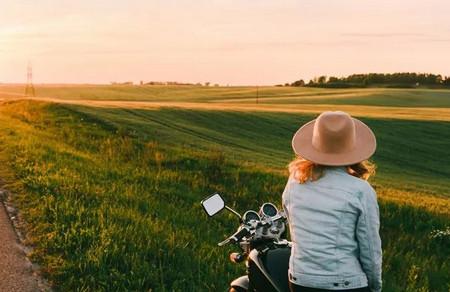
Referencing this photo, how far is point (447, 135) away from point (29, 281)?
118ft

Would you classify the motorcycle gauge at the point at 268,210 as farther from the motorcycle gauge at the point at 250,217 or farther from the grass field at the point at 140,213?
the grass field at the point at 140,213

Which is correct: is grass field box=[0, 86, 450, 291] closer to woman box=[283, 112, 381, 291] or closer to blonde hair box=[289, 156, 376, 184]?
woman box=[283, 112, 381, 291]

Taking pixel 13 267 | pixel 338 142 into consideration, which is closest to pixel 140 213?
pixel 13 267

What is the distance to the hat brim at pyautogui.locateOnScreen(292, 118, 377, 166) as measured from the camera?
345 centimetres

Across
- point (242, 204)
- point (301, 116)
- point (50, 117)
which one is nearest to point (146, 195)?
point (242, 204)

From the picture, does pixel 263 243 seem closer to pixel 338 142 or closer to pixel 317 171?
pixel 317 171

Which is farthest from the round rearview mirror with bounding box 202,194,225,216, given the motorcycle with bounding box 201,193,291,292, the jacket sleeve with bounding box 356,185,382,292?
the jacket sleeve with bounding box 356,185,382,292

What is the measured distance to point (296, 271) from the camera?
354 centimetres

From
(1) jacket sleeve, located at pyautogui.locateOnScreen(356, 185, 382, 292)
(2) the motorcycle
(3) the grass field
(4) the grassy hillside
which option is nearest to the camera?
(1) jacket sleeve, located at pyautogui.locateOnScreen(356, 185, 382, 292)

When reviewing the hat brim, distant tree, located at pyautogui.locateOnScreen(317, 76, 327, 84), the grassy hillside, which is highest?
distant tree, located at pyautogui.locateOnScreen(317, 76, 327, 84)

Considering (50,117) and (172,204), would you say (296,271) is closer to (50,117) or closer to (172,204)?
(172,204)

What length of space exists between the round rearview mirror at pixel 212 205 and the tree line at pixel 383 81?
125051 mm

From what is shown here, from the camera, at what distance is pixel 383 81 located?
136m

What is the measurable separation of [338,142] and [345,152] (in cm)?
7
